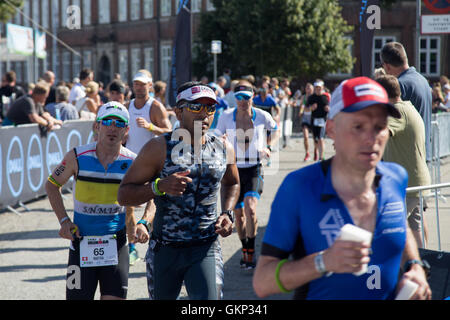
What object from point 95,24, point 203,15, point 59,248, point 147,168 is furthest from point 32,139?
point 95,24

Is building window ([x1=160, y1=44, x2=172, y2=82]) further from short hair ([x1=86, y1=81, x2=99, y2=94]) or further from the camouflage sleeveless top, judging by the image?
the camouflage sleeveless top

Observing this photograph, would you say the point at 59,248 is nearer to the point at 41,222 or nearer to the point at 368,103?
the point at 41,222

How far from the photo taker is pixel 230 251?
27.5ft

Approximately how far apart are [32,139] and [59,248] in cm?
361

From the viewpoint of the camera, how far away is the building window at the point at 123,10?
57.0 meters

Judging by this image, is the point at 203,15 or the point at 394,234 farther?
the point at 203,15

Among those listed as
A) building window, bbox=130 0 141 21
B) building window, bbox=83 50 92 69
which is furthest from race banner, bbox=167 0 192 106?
building window, bbox=83 50 92 69

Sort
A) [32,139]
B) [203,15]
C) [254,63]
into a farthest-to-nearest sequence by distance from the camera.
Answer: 1. [203,15]
2. [254,63]
3. [32,139]

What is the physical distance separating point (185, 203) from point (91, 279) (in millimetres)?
972

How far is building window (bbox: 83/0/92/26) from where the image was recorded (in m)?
59.5

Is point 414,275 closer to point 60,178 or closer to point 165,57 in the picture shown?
point 60,178

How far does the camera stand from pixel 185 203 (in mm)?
4328

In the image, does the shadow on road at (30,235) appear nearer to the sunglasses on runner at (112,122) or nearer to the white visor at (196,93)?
the sunglasses on runner at (112,122)

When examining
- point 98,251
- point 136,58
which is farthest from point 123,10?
point 98,251
